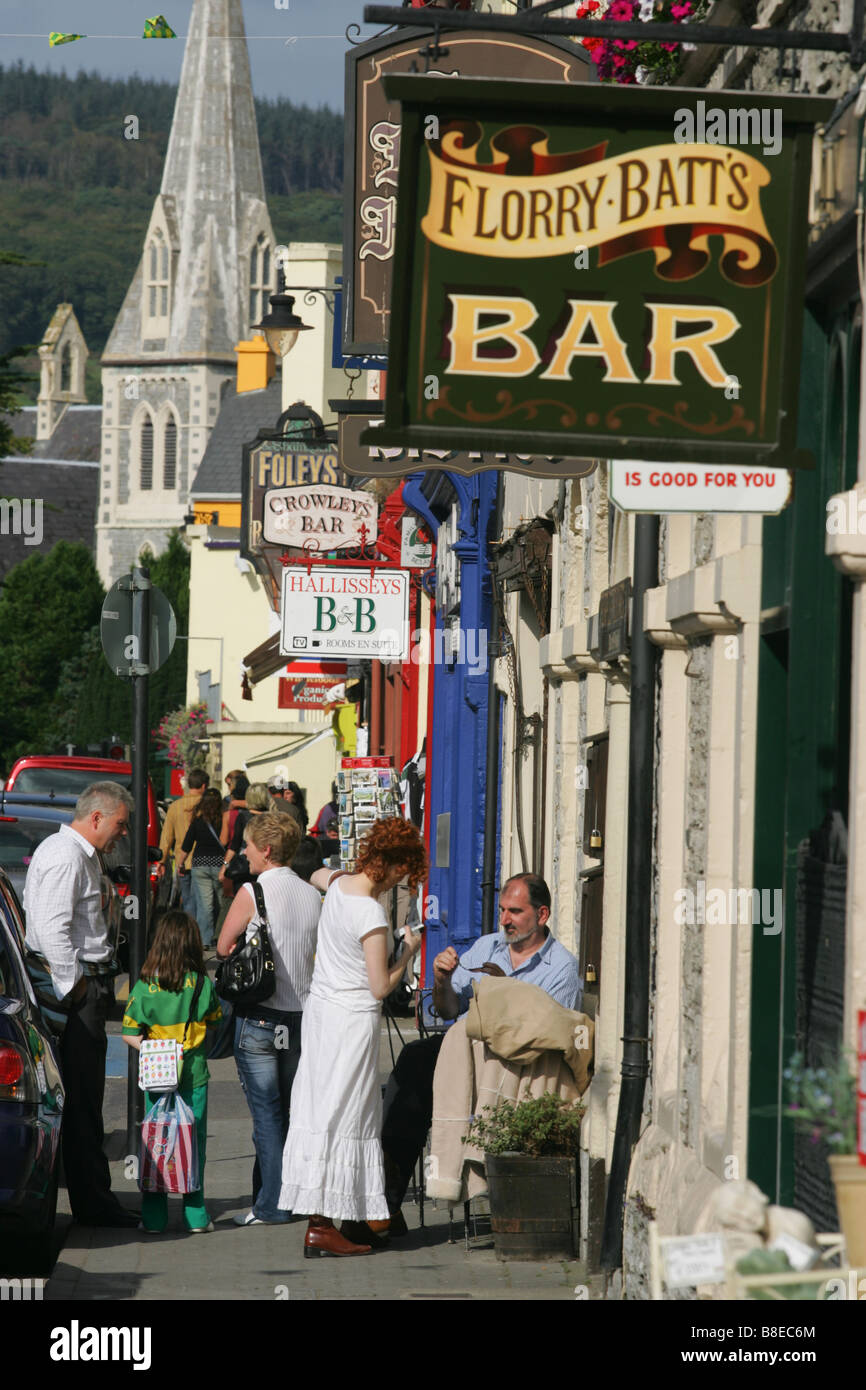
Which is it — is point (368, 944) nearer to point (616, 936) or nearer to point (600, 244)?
point (616, 936)

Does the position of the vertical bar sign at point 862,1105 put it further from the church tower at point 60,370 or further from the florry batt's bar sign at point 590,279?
the church tower at point 60,370

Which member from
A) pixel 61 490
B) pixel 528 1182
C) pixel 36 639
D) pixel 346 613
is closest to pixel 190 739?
pixel 36 639

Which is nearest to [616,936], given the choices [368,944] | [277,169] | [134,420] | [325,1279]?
[368,944]

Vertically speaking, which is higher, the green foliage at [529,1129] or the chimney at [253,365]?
the chimney at [253,365]

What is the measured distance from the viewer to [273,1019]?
9188 millimetres

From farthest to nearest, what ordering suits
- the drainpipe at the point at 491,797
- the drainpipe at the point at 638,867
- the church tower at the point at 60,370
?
the church tower at the point at 60,370
the drainpipe at the point at 491,797
the drainpipe at the point at 638,867

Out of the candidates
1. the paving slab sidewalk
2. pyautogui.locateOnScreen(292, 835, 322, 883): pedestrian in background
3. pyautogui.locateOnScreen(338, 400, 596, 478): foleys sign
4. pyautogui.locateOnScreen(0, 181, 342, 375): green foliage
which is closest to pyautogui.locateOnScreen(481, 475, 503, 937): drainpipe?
pyautogui.locateOnScreen(292, 835, 322, 883): pedestrian in background

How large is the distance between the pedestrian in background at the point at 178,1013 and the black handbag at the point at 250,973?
144 millimetres

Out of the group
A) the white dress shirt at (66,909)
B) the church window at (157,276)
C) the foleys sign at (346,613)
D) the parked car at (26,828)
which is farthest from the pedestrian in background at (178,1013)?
the church window at (157,276)

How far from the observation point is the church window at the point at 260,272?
393ft

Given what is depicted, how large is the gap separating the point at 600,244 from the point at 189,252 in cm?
11886

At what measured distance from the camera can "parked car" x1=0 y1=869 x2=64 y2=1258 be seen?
7.14m

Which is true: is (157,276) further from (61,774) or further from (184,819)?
(184,819)

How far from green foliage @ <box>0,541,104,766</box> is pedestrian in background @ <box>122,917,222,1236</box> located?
9099 centimetres
